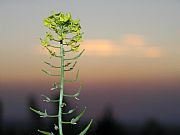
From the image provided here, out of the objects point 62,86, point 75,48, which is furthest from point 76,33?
point 62,86

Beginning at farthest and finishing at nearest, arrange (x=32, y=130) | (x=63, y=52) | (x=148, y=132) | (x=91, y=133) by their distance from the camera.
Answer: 1. (x=148, y=132)
2. (x=91, y=133)
3. (x=32, y=130)
4. (x=63, y=52)

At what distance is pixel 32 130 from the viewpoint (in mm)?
1470

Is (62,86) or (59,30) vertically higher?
(59,30)

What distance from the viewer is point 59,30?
92 cm

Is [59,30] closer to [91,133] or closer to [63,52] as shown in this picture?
[63,52]

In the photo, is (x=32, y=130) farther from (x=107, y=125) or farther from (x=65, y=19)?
(x=65, y=19)

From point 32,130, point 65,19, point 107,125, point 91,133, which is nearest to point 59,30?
point 65,19

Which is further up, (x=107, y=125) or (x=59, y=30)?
(x=59, y=30)

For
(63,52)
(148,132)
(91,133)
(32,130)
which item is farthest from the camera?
(148,132)

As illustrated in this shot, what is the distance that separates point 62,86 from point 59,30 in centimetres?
15

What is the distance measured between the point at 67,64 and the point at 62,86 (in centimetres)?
6

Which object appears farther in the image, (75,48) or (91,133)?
(91,133)

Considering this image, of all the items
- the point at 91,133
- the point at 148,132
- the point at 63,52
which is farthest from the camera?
the point at 148,132

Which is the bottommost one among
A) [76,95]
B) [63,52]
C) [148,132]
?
[148,132]
